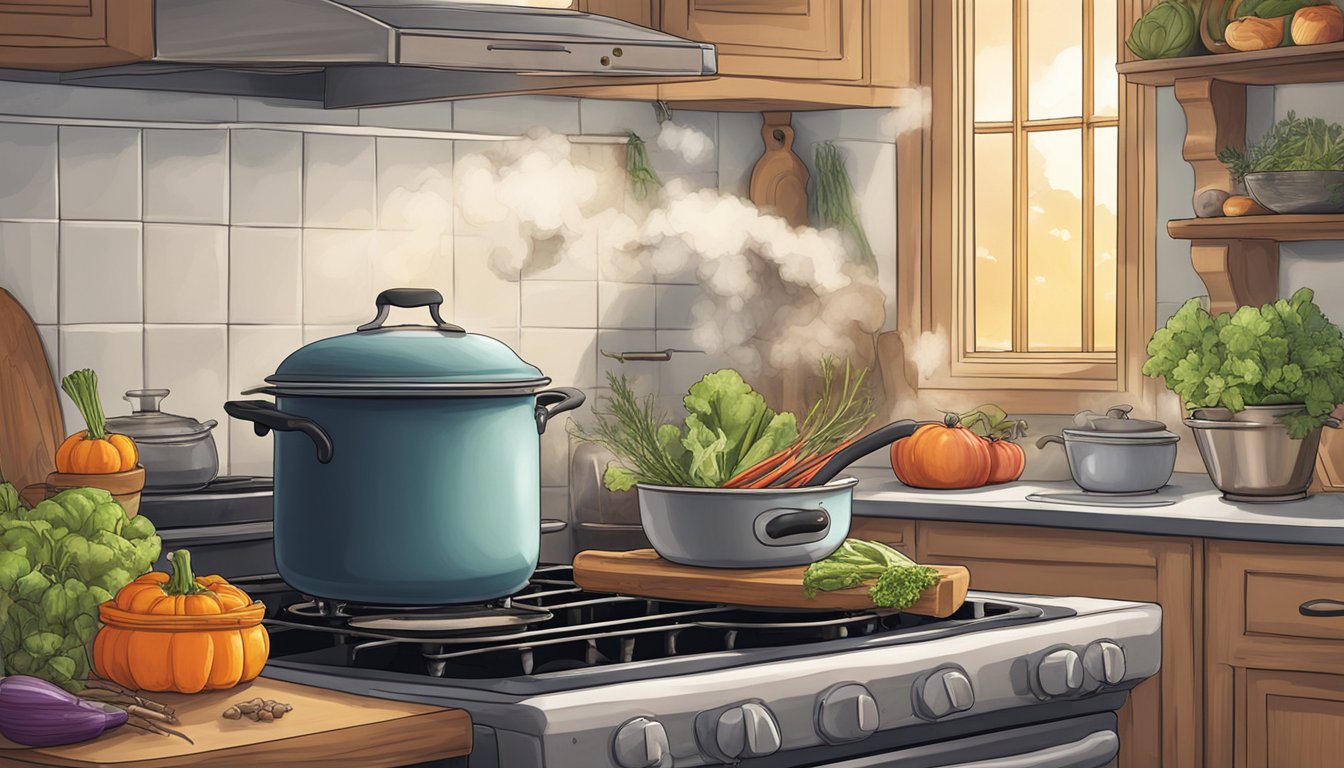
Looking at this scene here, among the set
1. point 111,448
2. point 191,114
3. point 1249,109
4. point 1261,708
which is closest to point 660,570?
point 111,448

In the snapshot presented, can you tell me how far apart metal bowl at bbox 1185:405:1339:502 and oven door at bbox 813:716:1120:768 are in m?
1.17

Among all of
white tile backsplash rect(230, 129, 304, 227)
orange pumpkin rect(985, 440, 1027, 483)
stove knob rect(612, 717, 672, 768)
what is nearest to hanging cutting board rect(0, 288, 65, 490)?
white tile backsplash rect(230, 129, 304, 227)

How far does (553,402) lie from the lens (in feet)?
6.07

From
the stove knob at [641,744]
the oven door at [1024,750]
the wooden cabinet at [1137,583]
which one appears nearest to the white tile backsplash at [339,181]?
the wooden cabinet at [1137,583]

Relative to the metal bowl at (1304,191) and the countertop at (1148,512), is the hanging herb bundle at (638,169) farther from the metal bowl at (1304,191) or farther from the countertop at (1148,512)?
the metal bowl at (1304,191)

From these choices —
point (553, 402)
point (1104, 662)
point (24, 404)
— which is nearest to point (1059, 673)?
point (1104, 662)

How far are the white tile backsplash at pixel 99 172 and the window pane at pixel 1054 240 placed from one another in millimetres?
1742

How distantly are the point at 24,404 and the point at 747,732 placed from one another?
1.65 metres

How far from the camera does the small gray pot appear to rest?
5.67 feet

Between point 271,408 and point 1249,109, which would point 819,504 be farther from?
point 1249,109

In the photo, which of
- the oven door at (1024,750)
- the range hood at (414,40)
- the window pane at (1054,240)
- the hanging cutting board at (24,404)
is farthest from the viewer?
the window pane at (1054,240)

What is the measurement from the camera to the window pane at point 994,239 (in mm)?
3494

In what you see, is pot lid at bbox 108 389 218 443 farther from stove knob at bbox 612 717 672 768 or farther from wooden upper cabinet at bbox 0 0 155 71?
stove knob at bbox 612 717 672 768

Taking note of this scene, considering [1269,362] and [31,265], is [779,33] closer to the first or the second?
[1269,362]
